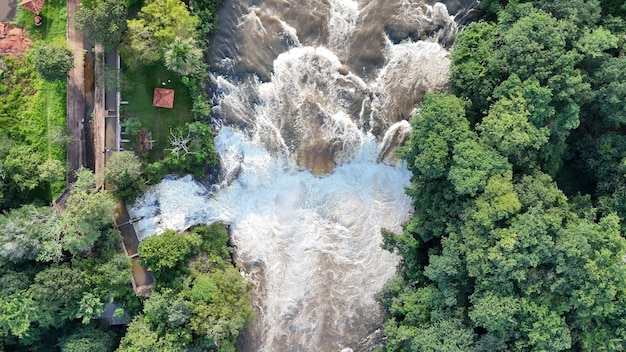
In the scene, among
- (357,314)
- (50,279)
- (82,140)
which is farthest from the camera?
(357,314)

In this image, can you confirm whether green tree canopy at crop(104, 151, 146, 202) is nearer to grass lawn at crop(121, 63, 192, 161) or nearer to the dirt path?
grass lawn at crop(121, 63, 192, 161)

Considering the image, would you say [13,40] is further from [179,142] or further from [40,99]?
[179,142]

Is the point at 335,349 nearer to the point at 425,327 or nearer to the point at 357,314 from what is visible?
the point at 357,314

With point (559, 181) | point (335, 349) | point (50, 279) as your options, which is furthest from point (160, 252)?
point (559, 181)

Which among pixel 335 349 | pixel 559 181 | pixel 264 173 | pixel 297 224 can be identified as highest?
pixel 559 181

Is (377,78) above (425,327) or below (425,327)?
above

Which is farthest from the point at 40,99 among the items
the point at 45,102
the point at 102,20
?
the point at 102,20

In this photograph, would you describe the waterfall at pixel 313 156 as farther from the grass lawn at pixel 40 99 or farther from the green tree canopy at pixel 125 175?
the grass lawn at pixel 40 99
